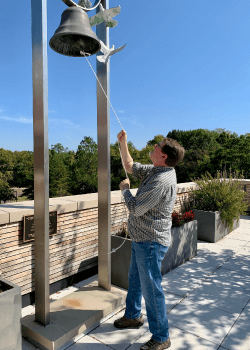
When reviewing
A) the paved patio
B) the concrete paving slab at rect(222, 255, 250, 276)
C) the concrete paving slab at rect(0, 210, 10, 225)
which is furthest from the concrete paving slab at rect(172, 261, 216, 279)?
the concrete paving slab at rect(0, 210, 10, 225)

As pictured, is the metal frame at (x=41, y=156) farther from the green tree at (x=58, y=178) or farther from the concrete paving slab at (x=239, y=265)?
the green tree at (x=58, y=178)

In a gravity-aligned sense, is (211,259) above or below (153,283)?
below

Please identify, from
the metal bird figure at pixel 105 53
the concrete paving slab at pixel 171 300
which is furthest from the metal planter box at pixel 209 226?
the metal bird figure at pixel 105 53

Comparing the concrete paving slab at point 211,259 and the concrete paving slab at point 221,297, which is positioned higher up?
the concrete paving slab at point 211,259

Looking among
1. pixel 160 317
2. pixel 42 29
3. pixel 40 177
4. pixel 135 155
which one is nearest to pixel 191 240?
pixel 160 317

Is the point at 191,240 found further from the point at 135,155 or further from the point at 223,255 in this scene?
the point at 135,155

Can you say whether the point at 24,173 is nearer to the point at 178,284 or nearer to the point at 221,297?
the point at 178,284

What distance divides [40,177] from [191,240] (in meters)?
3.17

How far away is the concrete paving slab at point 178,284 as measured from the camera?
3345 millimetres

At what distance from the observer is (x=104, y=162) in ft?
9.64

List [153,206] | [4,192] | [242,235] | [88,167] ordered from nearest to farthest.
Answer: [153,206] < [242,235] < [88,167] < [4,192]

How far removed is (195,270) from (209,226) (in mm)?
1817

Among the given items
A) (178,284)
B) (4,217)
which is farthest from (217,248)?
(4,217)

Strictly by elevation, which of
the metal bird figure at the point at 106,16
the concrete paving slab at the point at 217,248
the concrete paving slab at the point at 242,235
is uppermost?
the metal bird figure at the point at 106,16
